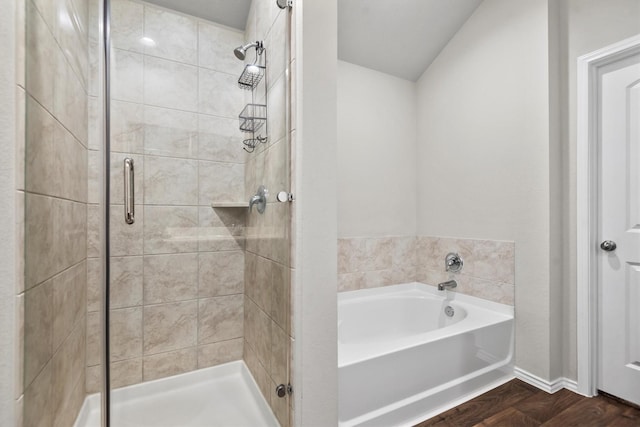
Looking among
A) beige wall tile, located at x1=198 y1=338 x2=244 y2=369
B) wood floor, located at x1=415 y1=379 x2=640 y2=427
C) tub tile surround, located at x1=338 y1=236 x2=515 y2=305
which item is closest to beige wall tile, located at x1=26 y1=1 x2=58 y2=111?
beige wall tile, located at x1=198 y1=338 x2=244 y2=369

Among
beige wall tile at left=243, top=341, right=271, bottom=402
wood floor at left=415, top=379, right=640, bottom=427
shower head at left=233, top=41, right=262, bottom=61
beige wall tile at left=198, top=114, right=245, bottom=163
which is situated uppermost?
shower head at left=233, top=41, right=262, bottom=61

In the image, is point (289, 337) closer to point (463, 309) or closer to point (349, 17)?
point (463, 309)

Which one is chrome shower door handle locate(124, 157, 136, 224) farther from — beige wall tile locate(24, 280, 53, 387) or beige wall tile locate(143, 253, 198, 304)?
beige wall tile locate(24, 280, 53, 387)

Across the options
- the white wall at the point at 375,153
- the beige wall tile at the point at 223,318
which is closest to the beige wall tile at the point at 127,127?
the beige wall tile at the point at 223,318

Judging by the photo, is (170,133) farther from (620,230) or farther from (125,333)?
(620,230)

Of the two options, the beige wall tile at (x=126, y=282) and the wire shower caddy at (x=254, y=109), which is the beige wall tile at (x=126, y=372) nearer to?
the beige wall tile at (x=126, y=282)

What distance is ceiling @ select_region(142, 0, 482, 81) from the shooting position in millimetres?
2219

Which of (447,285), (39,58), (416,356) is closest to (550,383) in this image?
(447,285)

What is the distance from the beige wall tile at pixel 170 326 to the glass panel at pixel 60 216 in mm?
236

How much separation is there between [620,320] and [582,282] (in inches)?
10.0

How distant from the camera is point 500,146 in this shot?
210 centimetres

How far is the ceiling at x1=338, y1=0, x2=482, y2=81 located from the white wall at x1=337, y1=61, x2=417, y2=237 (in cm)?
14

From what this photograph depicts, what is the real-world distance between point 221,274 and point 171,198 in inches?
19.7

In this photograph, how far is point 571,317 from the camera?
6.01ft
